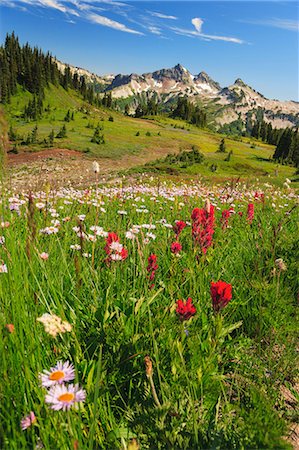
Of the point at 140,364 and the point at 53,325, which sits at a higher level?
the point at 53,325

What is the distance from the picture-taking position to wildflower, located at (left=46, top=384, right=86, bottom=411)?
122 centimetres

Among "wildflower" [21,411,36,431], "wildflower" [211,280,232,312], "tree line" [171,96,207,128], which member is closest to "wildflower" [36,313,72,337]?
"wildflower" [21,411,36,431]

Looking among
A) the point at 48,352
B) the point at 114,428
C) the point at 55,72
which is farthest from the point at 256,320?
the point at 55,72

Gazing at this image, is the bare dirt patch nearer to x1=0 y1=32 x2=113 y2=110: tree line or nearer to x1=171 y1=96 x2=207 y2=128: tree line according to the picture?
x1=0 y1=32 x2=113 y2=110: tree line

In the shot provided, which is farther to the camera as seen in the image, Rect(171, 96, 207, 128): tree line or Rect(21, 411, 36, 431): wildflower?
Rect(171, 96, 207, 128): tree line

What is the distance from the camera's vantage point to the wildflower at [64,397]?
1.22 meters

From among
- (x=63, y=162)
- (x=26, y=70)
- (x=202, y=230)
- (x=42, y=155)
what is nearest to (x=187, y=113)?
(x=26, y=70)

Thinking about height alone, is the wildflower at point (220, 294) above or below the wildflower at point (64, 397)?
above

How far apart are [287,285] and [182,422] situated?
234 cm

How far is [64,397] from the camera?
127 cm

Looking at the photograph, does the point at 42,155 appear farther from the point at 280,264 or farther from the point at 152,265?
the point at 280,264

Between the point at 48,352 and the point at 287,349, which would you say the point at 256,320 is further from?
the point at 48,352

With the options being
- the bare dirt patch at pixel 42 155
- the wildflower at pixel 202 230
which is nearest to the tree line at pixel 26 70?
the bare dirt patch at pixel 42 155

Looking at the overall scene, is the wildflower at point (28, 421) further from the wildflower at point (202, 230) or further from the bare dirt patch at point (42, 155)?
the bare dirt patch at point (42, 155)
